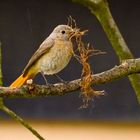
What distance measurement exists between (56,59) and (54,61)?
19mm

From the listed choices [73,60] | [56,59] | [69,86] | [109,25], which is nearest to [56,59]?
[56,59]

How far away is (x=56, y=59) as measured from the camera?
158 inches

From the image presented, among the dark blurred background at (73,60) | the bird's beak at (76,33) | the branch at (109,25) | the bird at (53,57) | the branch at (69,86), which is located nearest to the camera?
the branch at (69,86)

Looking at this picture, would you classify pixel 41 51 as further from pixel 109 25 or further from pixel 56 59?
pixel 109 25

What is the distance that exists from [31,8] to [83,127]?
1141mm

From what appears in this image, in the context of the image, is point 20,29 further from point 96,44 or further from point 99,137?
point 99,137

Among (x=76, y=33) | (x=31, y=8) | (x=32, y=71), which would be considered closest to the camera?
(x=76, y=33)

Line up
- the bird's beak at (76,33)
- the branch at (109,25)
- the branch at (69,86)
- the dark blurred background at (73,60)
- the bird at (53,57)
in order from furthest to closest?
the dark blurred background at (73,60) < the bird at (53,57) < the branch at (109,25) < the bird's beak at (76,33) < the branch at (69,86)

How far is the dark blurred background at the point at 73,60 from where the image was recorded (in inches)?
243

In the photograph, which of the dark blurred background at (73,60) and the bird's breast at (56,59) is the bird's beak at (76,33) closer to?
the bird's breast at (56,59)

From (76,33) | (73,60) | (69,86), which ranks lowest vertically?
(69,86)

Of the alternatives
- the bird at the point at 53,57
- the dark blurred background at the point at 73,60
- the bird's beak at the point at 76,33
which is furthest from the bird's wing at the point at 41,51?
the dark blurred background at the point at 73,60

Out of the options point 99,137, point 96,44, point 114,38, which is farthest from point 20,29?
point 114,38

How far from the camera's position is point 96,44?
618 centimetres
